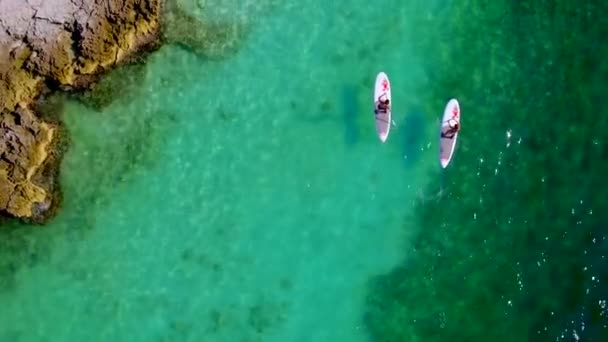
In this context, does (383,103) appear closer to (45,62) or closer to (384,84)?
(384,84)

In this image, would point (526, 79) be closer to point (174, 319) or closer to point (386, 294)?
point (386, 294)

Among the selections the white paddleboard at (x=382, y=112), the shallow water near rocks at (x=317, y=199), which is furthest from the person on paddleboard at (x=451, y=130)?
the white paddleboard at (x=382, y=112)

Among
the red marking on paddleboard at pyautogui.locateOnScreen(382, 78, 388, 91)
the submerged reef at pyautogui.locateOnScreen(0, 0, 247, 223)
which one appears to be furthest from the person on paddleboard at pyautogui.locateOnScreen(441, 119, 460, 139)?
the submerged reef at pyautogui.locateOnScreen(0, 0, 247, 223)

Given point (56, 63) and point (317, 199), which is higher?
point (56, 63)

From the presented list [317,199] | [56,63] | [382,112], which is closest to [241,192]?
[317,199]

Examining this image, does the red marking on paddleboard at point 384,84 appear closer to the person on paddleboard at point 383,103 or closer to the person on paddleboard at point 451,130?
the person on paddleboard at point 383,103
